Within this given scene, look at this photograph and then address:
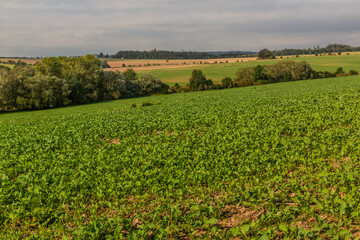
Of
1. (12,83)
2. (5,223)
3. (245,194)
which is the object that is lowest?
(5,223)

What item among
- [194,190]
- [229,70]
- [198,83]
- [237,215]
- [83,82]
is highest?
[229,70]

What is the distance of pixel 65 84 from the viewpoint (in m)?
59.3

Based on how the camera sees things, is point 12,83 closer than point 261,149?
No

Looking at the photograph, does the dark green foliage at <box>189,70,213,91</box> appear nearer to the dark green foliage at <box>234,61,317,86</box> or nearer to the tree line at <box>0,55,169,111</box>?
the tree line at <box>0,55,169,111</box>

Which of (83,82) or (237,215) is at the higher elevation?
(83,82)

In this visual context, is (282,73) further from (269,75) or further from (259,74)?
(259,74)

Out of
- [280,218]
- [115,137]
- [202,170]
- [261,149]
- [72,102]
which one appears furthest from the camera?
[72,102]

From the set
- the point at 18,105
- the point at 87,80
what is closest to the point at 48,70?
the point at 87,80

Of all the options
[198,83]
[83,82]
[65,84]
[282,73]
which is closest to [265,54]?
[282,73]

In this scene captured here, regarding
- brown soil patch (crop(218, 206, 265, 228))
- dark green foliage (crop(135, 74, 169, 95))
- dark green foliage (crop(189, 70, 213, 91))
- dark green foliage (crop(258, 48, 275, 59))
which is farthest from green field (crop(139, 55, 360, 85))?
brown soil patch (crop(218, 206, 265, 228))

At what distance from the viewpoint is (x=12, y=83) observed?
53.4 m

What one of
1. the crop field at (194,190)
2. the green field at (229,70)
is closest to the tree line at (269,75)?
the green field at (229,70)

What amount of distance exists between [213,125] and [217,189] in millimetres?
9824

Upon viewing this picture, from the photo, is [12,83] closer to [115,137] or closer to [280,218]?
[115,137]
